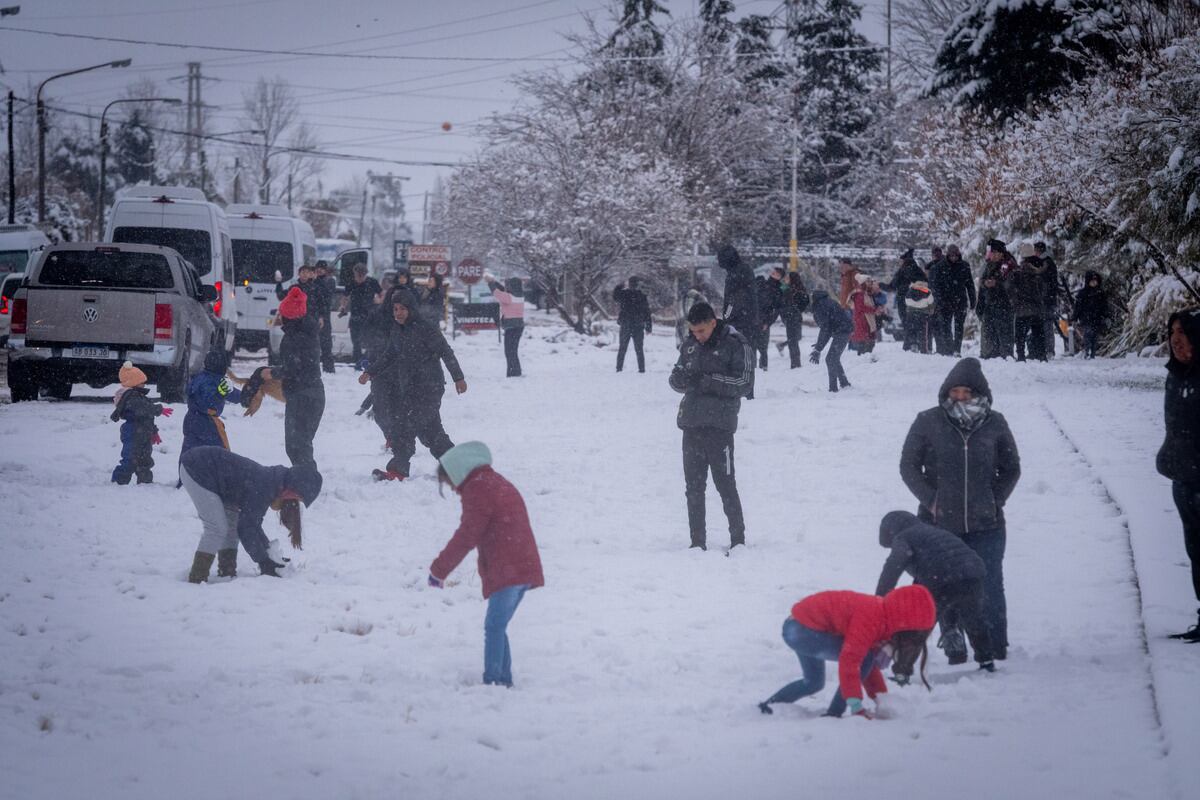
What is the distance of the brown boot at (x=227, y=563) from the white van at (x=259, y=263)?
18.8 meters

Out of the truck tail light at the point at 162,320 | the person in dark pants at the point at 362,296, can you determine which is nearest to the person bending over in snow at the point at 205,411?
the truck tail light at the point at 162,320

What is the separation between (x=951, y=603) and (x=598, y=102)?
43.2 metres

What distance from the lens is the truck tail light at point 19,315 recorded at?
17438 millimetres

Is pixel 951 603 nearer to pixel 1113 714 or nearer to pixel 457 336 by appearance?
pixel 1113 714

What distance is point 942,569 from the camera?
6383 millimetres

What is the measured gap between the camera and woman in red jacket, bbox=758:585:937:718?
5.76 meters

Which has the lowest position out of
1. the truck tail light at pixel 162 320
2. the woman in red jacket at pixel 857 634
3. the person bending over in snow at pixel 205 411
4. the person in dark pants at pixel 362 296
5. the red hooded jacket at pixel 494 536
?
the woman in red jacket at pixel 857 634

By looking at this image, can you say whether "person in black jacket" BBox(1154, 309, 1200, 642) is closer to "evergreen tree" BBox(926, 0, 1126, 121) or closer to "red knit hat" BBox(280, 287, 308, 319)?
"red knit hat" BBox(280, 287, 308, 319)

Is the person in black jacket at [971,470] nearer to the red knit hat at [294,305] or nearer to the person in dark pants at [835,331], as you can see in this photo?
the red knit hat at [294,305]

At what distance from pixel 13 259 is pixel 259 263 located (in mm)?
8321

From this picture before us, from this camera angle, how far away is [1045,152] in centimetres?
2448

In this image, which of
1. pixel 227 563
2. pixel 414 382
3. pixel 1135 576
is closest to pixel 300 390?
pixel 414 382

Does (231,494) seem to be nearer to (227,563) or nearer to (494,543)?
(227,563)

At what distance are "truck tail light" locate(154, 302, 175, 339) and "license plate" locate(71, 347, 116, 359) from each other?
2.03ft
